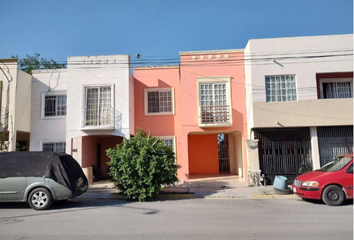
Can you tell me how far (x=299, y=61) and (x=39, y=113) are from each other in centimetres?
1401

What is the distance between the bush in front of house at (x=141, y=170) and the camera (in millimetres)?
9961

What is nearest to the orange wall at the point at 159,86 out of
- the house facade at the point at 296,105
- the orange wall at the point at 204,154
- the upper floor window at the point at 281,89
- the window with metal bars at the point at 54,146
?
the orange wall at the point at 204,154

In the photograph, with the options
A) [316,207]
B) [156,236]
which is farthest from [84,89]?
[316,207]

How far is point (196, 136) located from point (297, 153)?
663 centimetres

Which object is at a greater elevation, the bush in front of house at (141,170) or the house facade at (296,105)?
the house facade at (296,105)

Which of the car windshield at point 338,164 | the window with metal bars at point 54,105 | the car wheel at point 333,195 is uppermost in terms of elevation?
the window with metal bars at point 54,105

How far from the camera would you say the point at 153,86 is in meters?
15.9

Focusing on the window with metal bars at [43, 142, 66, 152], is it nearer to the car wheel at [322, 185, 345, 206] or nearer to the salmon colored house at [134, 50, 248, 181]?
the salmon colored house at [134, 50, 248, 181]

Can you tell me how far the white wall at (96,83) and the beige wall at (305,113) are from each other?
6615 mm

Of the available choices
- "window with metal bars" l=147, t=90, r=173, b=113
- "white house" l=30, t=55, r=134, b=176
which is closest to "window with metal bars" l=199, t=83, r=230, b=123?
"window with metal bars" l=147, t=90, r=173, b=113

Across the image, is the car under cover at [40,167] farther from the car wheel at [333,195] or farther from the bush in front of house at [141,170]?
the car wheel at [333,195]

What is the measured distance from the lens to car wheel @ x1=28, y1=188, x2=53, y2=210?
827 centimetres

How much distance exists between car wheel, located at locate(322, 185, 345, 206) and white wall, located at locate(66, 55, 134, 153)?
9.22 meters

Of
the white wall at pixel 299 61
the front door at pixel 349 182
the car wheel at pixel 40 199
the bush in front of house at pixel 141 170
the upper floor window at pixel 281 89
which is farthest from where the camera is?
the upper floor window at pixel 281 89
